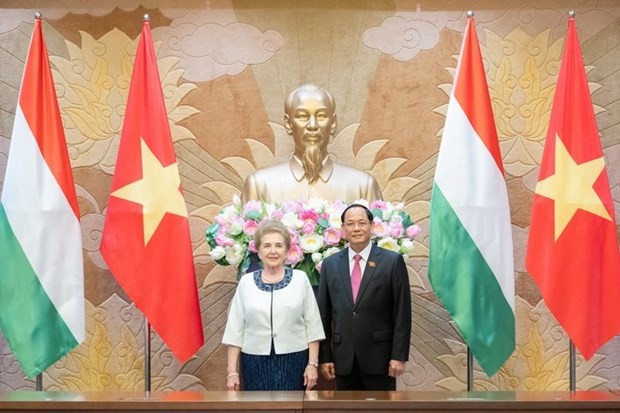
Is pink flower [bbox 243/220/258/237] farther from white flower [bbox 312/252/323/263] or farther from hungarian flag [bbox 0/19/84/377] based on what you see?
hungarian flag [bbox 0/19/84/377]

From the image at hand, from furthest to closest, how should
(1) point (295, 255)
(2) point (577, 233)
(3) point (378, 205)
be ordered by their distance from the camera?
(3) point (378, 205), (1) point (295, 255), (2) point (577, 233)

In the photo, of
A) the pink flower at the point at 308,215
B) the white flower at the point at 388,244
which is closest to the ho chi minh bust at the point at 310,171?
the pink flower at the point at 308,215

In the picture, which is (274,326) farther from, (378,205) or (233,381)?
(378,205)

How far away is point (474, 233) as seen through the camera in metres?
4.20

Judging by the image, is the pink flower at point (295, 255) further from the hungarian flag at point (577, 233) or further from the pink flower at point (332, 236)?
the hungarian flag at point (577, 233)

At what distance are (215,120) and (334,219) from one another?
1.34 meters

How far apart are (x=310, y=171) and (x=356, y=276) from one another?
1.12 metres

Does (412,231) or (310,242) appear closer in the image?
(310,242)

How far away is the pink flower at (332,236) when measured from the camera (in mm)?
4312

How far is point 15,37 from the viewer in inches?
211

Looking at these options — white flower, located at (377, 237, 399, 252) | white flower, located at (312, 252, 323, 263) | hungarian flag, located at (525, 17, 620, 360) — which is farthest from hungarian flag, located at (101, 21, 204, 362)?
hungarian flag, located at (525, 17, 620, 360)

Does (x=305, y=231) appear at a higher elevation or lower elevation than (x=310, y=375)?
higher

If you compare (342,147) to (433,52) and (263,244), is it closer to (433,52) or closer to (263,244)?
(433,52)

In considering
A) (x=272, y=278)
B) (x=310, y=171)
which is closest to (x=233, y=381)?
(x=272, y=278)
